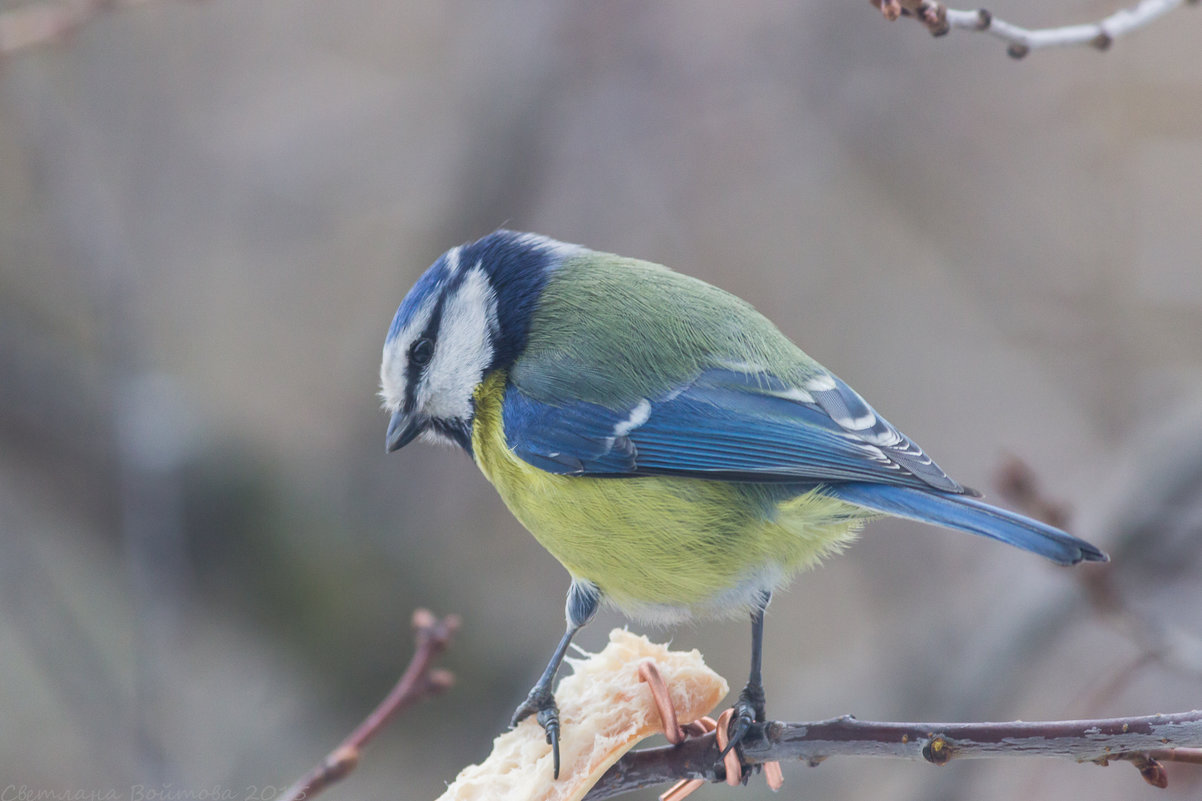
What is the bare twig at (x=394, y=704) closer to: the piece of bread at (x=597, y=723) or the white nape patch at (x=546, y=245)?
the piece of bread at (x=597, y=723)

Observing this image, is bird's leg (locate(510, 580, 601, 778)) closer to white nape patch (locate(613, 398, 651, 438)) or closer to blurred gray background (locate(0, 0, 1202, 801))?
white nape patch (locate(613, 398, 651, 438))

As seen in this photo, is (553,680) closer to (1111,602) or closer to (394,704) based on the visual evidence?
(394,704)

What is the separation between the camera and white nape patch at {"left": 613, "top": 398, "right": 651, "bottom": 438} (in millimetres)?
1591

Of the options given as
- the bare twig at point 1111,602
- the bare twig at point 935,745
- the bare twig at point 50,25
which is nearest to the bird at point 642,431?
the bare twig at point 935,745

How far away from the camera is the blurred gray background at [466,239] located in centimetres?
255

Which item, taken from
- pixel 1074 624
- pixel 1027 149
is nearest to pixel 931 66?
pixel 1027 149

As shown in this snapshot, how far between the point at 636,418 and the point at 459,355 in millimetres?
288

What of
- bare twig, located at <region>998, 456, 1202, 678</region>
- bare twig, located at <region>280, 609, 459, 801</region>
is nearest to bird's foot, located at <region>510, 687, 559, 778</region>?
bare twig, located at <region>280, 609, 459, 801</region>

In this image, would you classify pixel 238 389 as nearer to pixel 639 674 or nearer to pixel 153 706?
pixel 153 706

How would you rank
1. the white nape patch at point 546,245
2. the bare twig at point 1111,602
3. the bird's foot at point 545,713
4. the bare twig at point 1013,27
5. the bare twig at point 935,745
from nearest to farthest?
the bare twig at point 935,745
the bare twig at point 1013,27
the bird's foot at point 545,713
the white nape patch at point 546,245
the bare twig at point 1111,602

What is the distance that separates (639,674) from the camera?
129 cm

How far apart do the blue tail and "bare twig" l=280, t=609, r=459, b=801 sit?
574 mm

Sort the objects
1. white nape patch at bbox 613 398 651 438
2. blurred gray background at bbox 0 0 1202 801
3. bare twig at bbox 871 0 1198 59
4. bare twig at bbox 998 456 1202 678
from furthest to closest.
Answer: blurred gray background at bbox 0 0 1202 801 < bare twig at bbox 998 456 1202 678 < white nape patch at bbox 613 398 651 438 < bare twig at bbox 871 0 1198 59

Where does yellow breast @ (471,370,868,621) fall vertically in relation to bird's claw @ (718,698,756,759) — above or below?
above
